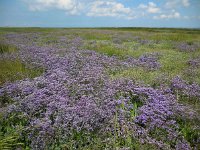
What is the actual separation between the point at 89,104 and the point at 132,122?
1.03 meters

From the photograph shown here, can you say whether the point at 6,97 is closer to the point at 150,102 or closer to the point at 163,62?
the point at 150,102

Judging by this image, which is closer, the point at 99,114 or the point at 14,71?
the point at 99,114

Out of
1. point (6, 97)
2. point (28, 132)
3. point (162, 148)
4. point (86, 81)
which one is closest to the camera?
point (162, 148)

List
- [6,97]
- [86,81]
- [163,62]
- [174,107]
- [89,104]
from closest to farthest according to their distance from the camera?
A: [89,104] < [174,107] < [6,97] < [86,81] < [163,62]

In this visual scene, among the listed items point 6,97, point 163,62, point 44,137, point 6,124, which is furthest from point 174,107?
point 163,62

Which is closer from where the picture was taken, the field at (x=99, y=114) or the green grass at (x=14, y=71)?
the field at (x=99, y=114)

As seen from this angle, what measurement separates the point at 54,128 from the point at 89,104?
1.04 metres

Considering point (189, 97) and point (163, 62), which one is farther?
point (163, 62)

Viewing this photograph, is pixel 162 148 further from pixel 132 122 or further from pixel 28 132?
pixel 28 132

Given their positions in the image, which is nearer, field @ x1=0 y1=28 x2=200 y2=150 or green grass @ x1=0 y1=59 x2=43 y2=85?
field @ x1=0 y1=28 x2=200 y2=150

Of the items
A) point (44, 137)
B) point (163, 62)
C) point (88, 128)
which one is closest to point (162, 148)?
point (88, 128)

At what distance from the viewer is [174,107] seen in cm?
597

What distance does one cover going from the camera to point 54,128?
15.9 ft

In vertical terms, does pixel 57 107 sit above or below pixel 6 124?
above
